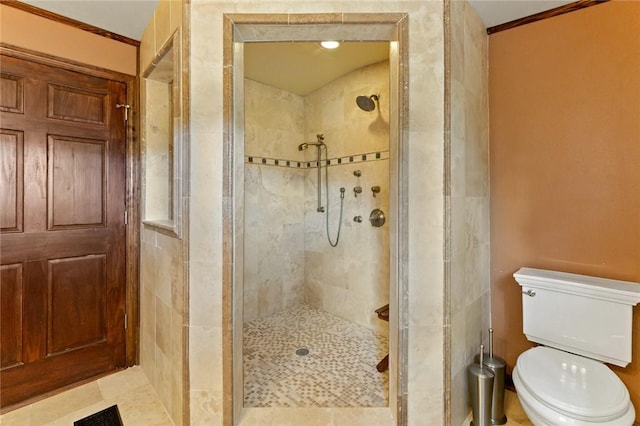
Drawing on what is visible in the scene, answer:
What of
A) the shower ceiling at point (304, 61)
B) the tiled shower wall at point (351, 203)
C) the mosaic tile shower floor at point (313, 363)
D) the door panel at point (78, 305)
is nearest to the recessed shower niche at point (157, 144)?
the door panel at point (78, 305)

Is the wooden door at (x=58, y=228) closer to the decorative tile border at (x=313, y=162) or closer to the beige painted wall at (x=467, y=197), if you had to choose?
the decorative tile border at (x=313, y=162)

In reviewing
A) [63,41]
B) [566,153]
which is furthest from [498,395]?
[63,41]

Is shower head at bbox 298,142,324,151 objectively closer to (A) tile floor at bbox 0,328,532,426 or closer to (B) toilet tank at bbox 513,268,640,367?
(B) toilet tank at bbox 513,268,640,367

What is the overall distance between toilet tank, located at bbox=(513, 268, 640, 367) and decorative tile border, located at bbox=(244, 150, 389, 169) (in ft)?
4.79

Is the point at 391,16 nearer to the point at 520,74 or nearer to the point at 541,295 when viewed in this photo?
the point at 520,74

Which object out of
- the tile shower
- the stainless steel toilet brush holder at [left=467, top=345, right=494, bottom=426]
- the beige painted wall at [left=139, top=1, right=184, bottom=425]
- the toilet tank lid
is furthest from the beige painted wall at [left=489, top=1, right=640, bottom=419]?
the beige painted wall at [left=139, top=1, right=184, bottom=425]

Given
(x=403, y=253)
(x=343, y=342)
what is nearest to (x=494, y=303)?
(x=403, y=253)

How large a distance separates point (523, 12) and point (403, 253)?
1.67 metres

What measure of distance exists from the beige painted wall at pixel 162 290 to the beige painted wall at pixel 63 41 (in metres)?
0.14

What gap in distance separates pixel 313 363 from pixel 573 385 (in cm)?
151

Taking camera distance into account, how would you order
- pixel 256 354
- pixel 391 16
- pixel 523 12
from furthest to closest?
pixel 256 354, pixel 523 12, pixel 391 16

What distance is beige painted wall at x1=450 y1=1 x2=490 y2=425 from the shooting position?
156cm

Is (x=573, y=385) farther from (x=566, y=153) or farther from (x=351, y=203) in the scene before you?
(x=351, y=203)

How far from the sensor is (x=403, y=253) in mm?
1488
